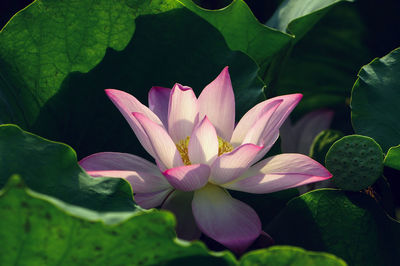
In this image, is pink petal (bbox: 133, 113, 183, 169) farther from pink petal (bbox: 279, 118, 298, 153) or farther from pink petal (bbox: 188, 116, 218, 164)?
pink petal (bbox: 279, 118, 298, 153)

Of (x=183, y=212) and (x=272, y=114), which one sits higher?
(x=272, y=114)

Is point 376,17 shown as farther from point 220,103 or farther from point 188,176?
point 188,176

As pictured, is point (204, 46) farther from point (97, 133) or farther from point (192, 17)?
point (97, 133)

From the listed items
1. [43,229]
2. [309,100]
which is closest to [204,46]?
[43,229]

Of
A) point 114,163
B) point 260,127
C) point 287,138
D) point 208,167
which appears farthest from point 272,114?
point 287,138

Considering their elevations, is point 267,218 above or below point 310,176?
below

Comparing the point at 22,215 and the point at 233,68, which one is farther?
the point at 233,68
